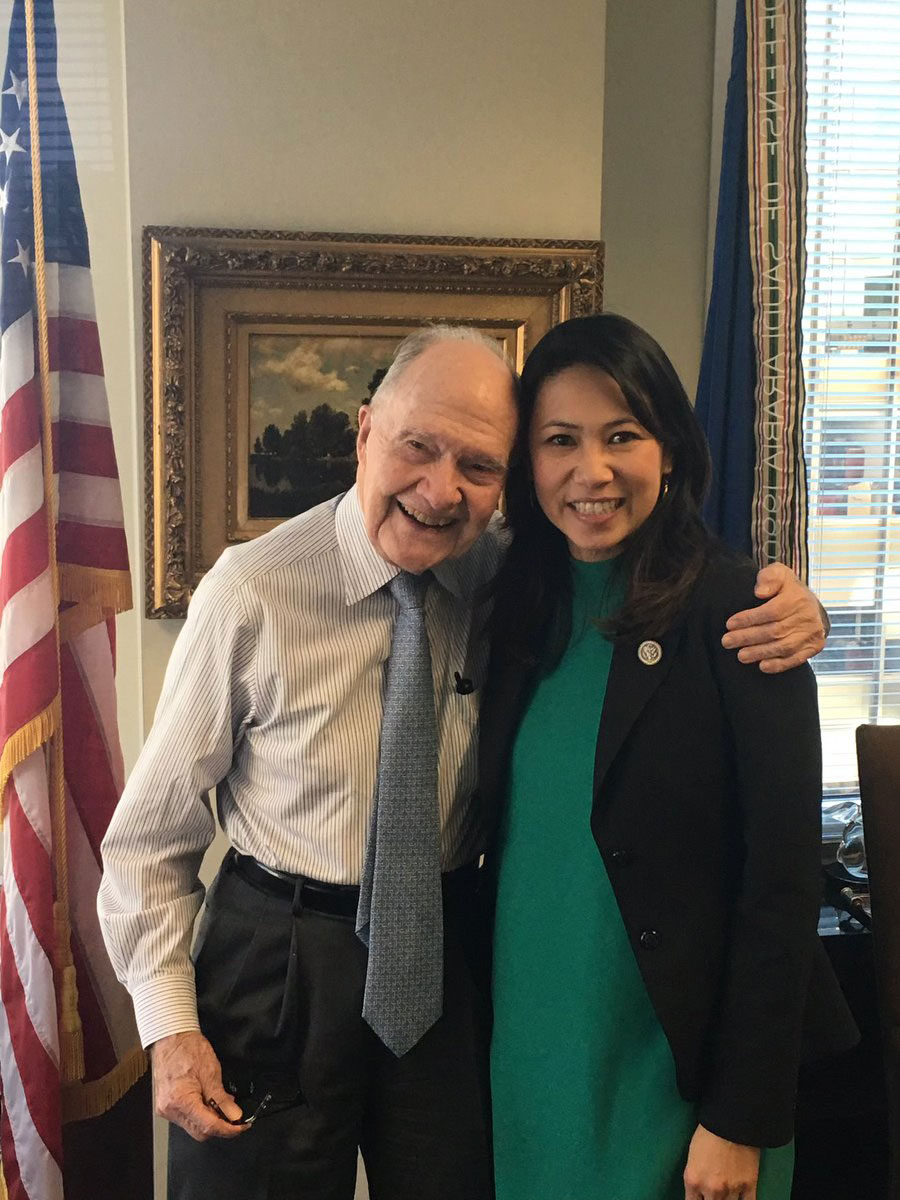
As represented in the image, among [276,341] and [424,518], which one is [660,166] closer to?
[276,341]

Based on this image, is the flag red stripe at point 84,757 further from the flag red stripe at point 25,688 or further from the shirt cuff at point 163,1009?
the shirt cuff at point 163,1009

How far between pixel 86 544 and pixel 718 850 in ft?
3.95

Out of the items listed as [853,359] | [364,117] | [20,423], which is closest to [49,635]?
[20,423]

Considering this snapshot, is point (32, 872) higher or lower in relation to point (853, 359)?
lower

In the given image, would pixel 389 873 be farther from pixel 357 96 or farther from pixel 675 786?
pixel 357 96

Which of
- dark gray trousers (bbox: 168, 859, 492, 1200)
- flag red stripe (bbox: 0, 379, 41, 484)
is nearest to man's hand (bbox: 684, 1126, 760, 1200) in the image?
dark gray trousers (bbox: 168, 859, 492, 1200)

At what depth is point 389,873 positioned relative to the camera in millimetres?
1296

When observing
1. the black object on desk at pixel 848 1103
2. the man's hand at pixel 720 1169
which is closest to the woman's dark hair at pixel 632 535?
the man's hand at pixel 720 1169

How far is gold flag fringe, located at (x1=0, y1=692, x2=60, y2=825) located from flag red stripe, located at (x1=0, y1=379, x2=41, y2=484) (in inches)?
16.6

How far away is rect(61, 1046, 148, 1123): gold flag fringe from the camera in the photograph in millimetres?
1843

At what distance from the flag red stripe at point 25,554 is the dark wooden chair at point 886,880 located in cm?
146

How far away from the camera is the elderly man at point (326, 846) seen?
1.30m

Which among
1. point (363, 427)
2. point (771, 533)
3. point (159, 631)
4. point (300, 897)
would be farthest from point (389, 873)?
point (771, 533)

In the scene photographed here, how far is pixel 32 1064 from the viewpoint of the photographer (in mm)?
1760
